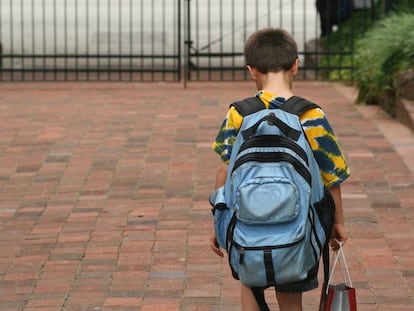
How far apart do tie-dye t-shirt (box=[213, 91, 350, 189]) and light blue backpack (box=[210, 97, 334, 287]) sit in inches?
3.1

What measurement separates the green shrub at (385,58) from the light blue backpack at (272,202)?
21.7 feet

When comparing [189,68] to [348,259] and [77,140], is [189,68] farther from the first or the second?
[348,259]

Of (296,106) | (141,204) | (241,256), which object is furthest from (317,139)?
(141,204)

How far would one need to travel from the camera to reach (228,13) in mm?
15977

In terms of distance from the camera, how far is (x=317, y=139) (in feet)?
14.1

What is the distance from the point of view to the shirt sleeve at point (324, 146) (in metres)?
4.28

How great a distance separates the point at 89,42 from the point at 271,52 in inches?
444

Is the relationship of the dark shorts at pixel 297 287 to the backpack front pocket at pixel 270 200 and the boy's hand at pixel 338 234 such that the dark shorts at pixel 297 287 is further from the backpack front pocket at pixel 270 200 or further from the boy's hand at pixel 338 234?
the backpack front pocket at pixel 270 200

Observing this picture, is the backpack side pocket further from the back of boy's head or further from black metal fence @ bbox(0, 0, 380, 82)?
black metal fence @ bbox(0, 0, 380, 82)

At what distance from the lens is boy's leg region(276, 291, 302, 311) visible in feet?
14.7

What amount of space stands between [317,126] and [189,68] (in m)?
9.15

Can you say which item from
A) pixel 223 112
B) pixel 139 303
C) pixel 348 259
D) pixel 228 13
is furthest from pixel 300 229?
pixel 228 13

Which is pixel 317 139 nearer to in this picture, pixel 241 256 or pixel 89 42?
pixel 241 256

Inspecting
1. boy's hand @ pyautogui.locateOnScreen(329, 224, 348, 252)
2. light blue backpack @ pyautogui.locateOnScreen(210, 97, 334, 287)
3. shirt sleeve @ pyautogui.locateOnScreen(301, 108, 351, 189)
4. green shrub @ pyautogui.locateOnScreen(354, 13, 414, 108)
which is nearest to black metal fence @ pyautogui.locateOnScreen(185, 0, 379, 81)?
green shrub @ pyautogui.locateOnScreen(354, 13, 414, 108)
